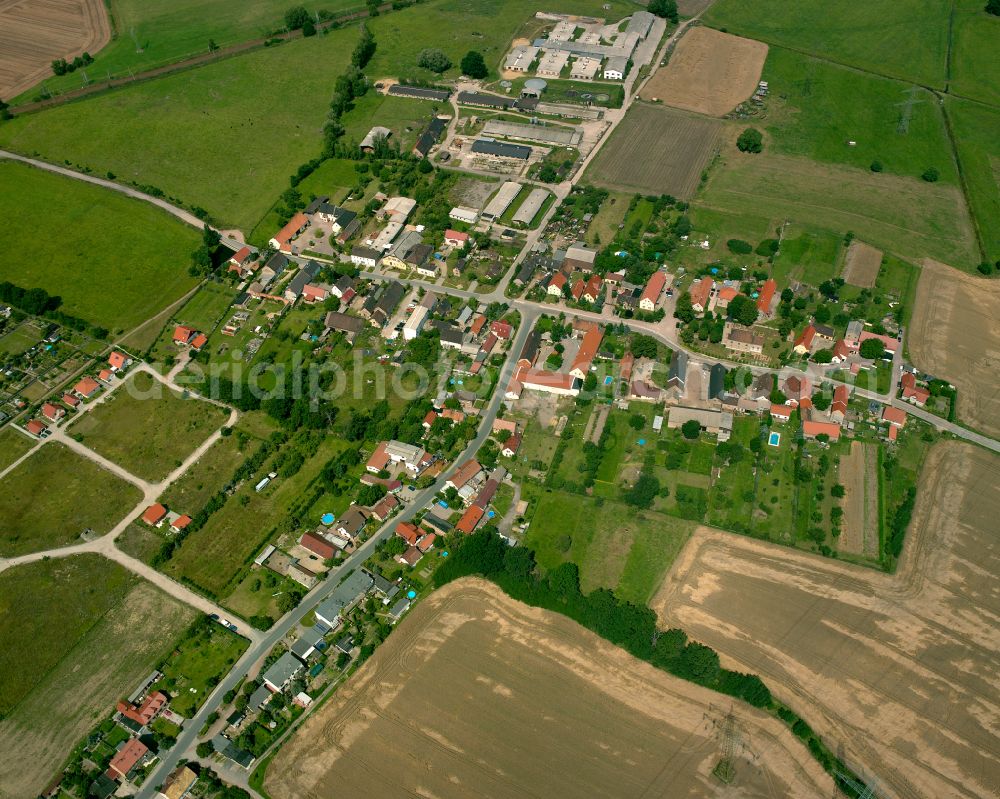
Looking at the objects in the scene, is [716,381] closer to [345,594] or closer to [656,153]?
[345,594]

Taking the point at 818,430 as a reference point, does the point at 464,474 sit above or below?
below

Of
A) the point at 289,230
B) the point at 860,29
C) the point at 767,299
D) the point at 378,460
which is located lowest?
the point at 378,460

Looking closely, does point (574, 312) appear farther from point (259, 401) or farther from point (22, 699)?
point (22, 699)

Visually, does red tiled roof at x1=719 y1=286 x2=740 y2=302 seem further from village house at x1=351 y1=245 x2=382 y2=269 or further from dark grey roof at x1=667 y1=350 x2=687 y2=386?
village house at x1=351 y1=245 x2=382 y2=269

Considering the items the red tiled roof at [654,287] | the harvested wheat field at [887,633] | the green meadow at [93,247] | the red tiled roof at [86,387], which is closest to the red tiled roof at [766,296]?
the red tiled roof at [654,287]

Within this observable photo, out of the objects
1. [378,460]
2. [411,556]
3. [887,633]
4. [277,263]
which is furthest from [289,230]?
[887,633]

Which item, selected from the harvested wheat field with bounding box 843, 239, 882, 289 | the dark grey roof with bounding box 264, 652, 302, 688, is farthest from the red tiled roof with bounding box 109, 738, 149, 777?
the harvested wheat field with bounding box 843, 239, 882, 289
